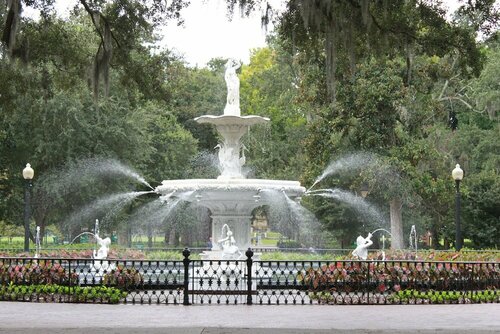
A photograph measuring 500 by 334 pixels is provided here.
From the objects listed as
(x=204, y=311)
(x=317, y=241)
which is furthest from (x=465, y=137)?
(x=204, y=311)

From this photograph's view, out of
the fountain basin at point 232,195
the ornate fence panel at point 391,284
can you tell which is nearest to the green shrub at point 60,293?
the ornate fence panel at point 391,284

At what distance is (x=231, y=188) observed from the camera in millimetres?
22000

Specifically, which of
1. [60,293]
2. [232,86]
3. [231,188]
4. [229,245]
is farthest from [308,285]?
[232,86]

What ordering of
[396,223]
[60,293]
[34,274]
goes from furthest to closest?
[396,223]
[34,274]
[60,293]

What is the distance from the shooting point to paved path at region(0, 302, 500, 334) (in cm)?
1236

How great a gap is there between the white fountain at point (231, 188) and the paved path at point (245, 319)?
5861mm

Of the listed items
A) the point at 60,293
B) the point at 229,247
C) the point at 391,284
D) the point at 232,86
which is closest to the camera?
the point at 60,293

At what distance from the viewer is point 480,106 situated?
144 ft

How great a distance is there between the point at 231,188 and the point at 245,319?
314 inches

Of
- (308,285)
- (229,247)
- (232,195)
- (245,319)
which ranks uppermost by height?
(232,195)

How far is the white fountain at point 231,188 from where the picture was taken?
72.7 feet

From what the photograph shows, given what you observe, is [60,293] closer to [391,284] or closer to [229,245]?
[229,245]

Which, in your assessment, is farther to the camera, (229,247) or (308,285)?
(229,247)

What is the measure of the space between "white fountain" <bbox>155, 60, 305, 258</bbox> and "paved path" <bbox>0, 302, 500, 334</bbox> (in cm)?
586
